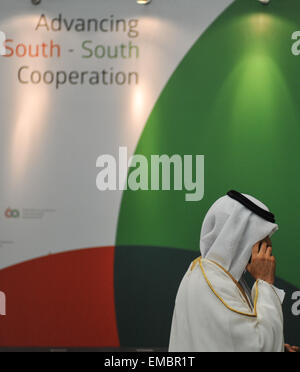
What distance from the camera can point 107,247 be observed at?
2.97 meters

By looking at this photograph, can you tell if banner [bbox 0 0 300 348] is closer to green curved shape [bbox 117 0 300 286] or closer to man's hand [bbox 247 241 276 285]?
green curved shape [bbox 117 0 300 286]

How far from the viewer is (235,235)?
165cm

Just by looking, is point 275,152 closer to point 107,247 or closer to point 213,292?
point 107,247

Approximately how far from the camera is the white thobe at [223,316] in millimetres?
1510

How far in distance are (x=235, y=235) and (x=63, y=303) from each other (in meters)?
1.66

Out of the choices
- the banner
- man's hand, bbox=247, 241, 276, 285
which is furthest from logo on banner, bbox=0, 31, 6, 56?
man's hand, bbox=247, 241, 276, 285

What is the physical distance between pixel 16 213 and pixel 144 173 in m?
0.83

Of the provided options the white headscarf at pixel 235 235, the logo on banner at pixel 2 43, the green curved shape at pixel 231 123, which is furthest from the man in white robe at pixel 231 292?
the logo on banner at pixel 2 43

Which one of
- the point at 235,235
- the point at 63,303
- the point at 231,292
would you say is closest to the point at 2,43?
the point at 63,303

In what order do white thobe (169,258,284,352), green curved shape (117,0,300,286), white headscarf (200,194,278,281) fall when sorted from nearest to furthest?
1. white thobe (169,258,284,352)
2. white headscarf (200,194,278,281)
3. green curved shape (117,0,300,286)

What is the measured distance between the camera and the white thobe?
1.51 m

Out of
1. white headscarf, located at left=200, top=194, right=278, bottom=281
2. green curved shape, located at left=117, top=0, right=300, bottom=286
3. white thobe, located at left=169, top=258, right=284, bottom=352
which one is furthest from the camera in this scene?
green curved shape, located at left=117, top=0, right=300, bottom=286

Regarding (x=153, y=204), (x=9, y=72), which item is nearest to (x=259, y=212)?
(x=153, y=204)

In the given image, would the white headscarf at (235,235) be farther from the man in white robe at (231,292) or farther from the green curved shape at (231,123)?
the green curved shape at (231,123)
